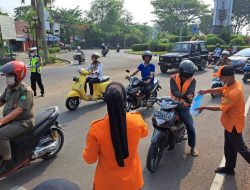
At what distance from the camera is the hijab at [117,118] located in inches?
93.0

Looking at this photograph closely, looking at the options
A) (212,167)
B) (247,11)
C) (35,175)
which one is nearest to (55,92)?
(35,175)

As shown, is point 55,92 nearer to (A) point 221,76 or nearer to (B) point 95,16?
(A) point 221,76

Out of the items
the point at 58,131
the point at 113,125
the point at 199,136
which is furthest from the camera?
the point at 199,136

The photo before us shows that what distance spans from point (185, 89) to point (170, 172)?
4.64 feet

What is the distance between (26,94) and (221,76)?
111 inches

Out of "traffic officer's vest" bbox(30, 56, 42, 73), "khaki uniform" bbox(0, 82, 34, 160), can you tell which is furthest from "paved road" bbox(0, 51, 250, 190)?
"traffic officer's vest" bbox(30, 56, 42, 73)

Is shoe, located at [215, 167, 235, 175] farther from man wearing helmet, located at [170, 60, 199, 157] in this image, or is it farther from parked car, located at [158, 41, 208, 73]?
parked car, located at [158, 41, 208, 73]

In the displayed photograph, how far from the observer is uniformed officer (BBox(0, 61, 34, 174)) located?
413 cm

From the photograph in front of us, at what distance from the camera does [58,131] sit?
5.23 metres

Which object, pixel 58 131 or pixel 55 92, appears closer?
pixel 58 131

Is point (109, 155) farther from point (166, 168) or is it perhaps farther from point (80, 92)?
point (80, 92)

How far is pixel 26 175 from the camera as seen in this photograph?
4.51m

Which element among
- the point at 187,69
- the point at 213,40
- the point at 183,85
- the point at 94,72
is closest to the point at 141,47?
the point at 213,40

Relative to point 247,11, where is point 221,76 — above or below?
below
